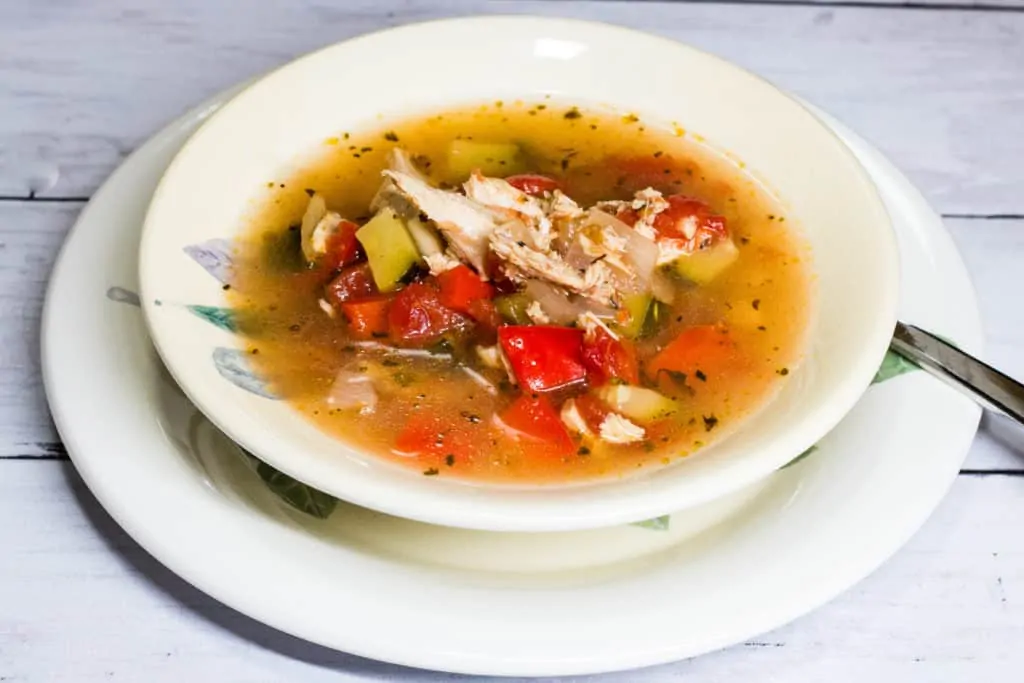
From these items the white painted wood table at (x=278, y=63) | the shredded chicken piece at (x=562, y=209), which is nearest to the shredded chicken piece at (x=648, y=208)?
the shredded chicken piece at (x=562, y=209)

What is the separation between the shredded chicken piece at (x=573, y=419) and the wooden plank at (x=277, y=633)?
423mm

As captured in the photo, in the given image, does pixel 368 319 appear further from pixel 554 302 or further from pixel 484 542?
pixel 484 542

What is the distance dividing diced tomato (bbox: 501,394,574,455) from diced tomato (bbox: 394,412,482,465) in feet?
0.24

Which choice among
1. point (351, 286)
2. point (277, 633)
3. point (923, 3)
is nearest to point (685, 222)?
point (351, 286)

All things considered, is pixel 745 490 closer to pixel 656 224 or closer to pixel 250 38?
pixel 656 224

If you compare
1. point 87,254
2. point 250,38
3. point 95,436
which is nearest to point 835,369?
point 95,436

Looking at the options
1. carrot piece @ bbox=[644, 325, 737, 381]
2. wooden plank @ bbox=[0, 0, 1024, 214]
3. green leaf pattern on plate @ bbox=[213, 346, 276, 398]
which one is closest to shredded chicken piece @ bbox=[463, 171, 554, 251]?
carrot piece @ bbox=[644, 325, 737, 381]

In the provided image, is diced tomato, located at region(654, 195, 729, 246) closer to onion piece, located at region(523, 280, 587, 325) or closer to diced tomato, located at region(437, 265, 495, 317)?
onion piece, located at region(523, 280, 587, 325)

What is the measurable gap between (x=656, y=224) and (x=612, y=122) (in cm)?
51

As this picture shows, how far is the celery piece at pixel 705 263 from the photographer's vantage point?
2607 mm

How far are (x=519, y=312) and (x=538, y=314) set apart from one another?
0.05 metres

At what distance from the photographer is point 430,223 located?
2531 mm

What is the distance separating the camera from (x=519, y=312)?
244cm

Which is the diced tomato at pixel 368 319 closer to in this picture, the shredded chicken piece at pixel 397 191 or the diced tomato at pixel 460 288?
the diced tomato at pixel 460 288
